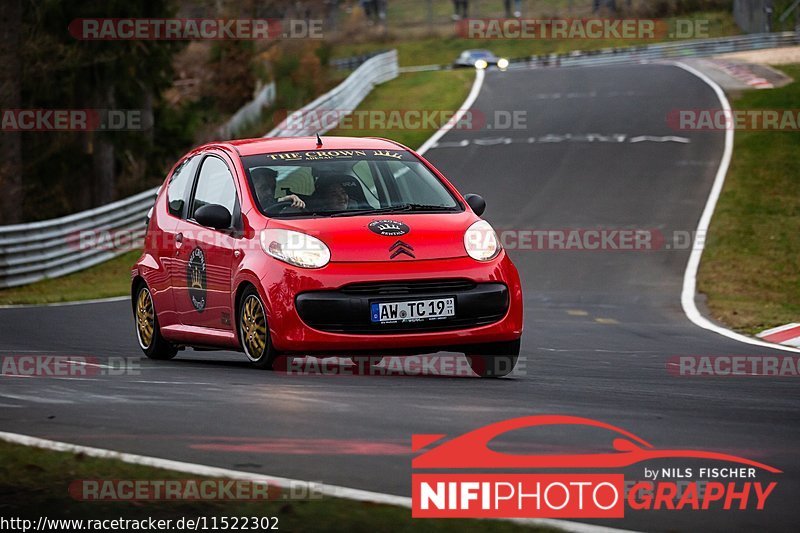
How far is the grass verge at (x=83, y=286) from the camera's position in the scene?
1939 cm

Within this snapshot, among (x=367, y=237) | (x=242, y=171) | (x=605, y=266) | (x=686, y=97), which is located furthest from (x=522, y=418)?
(x=686, y=97)

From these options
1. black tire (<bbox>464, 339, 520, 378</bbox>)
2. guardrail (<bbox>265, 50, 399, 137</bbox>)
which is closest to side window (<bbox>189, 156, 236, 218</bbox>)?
black tire (<bbox>464, 339, 520, 378</bbox>)

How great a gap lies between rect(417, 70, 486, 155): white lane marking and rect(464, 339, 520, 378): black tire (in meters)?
19.7

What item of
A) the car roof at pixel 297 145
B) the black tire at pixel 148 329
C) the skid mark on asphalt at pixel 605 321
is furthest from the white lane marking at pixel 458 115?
the car roof at pixel 297 145

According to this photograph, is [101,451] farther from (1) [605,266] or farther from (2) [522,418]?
(1) [605,266]

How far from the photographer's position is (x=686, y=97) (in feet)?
120

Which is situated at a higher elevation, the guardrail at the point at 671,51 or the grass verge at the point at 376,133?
the guardrail at the point at 671,51

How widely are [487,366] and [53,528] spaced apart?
498cm

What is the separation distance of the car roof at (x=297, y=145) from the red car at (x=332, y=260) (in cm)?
1

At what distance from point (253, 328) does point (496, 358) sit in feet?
5.15

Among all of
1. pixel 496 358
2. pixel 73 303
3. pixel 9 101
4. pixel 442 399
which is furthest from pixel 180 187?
pixel 9 101

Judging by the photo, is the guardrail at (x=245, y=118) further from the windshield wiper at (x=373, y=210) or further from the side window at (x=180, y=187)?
the windshield wiper at (x=373, y=210)

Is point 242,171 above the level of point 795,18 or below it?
below

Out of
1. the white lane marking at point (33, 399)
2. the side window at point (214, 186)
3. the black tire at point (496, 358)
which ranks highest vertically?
the side window at point (214, 186)
